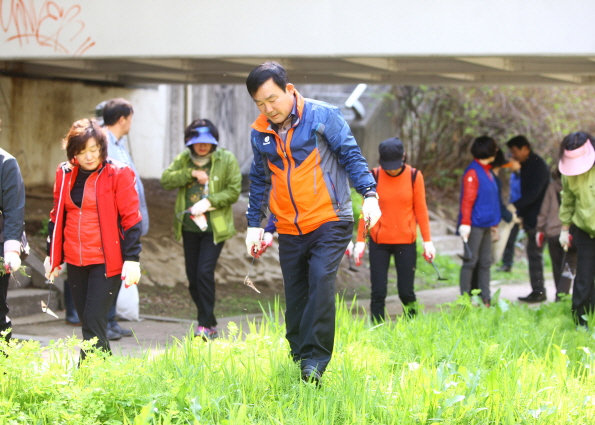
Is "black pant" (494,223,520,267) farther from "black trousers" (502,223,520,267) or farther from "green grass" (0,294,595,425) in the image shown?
"green grass" (0,294,595,425)

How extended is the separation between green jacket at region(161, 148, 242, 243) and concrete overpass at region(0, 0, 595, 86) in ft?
4.16

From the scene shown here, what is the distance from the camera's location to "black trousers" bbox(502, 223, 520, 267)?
495 inches

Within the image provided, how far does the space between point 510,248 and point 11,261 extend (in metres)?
Result: 9.68

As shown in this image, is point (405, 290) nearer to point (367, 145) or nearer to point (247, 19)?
point (247, 19)

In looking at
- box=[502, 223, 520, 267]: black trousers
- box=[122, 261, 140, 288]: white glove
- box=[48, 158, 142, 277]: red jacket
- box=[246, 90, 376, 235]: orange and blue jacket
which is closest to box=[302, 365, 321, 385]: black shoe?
box=[246, 90, 376, 235]: orange and blue jacket

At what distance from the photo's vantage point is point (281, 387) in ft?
13.9

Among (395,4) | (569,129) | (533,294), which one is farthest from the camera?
(569,129)

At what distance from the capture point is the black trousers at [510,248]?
1258 centimetres

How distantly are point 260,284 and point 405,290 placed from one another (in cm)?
363

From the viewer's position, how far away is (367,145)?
1600 centimetres

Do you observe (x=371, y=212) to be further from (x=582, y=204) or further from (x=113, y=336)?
(x=113, y=336)

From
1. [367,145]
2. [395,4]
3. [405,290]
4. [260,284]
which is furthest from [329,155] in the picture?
[367,145]

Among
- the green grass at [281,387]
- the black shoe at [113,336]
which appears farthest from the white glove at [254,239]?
the black shoe at [113,336]

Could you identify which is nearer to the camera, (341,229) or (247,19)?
(341,229)
